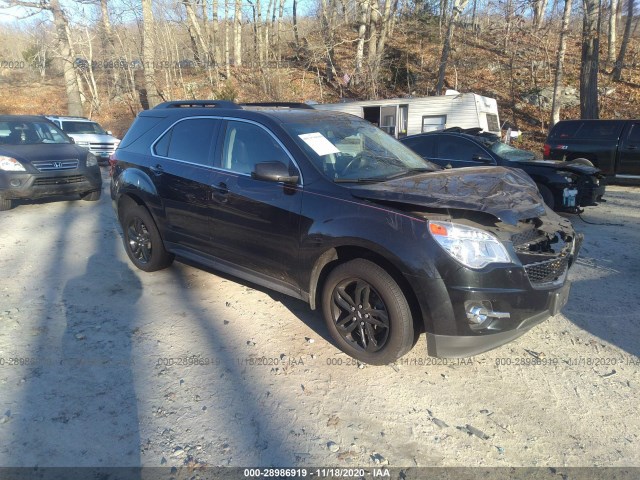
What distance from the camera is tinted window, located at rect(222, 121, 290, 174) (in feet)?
12.4

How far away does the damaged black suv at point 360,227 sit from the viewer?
2902 mm

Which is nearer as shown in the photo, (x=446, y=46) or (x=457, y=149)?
(x=457, y=149)

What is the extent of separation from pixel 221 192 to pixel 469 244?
7.27ft

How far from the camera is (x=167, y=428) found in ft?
8.90

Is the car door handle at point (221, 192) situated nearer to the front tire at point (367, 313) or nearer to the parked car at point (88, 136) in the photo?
the front tire at point (367, 313)

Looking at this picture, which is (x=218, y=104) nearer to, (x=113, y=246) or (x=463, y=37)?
(x=113, y=246)

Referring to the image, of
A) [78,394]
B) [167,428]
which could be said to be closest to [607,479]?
[167,428]

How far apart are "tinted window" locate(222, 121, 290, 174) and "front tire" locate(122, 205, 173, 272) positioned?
4.78ft

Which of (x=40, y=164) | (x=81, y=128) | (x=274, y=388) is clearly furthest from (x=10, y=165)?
(x=81, y=128)

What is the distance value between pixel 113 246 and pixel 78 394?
3.64 m

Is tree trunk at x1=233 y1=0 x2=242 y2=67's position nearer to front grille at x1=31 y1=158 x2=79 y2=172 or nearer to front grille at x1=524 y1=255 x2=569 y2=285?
front grille at x1=31 y1=158 x2=79 y2=172

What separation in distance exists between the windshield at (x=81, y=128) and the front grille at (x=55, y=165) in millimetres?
8601

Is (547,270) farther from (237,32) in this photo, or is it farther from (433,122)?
(237,32)

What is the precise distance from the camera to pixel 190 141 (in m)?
4.50
